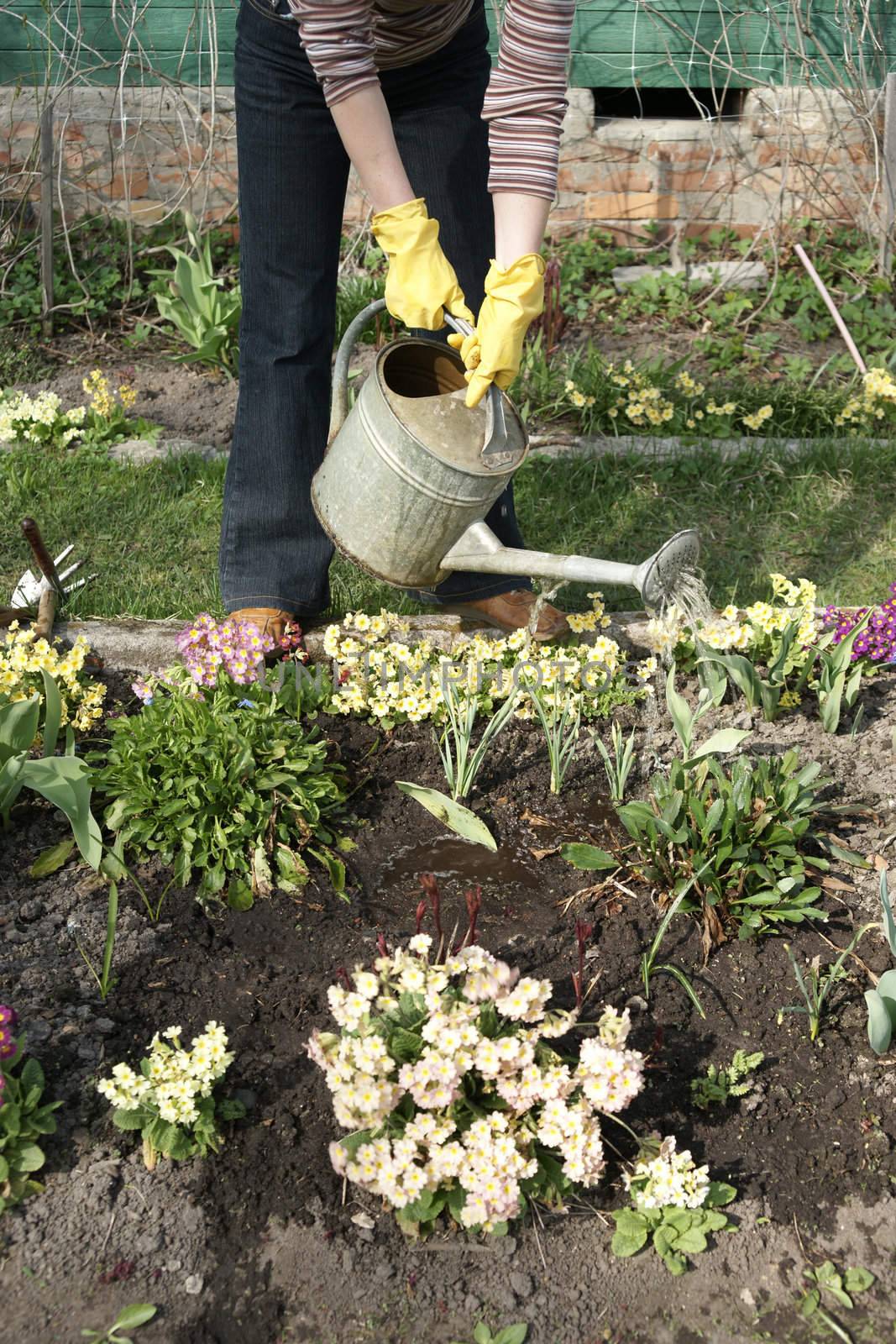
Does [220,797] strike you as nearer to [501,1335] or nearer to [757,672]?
[501,1335]

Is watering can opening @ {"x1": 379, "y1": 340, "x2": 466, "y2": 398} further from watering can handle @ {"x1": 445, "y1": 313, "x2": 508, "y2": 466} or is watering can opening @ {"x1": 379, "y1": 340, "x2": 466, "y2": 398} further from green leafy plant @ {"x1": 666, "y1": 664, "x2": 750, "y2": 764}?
green leafy plant @ {"x1": 666, "y1": 664, "x2": 750, "y2": 764}

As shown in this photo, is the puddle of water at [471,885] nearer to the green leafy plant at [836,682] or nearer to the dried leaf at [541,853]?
the dried leaf at [541,853]

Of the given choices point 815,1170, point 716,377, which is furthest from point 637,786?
point 716,377

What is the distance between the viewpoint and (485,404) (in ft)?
7.43

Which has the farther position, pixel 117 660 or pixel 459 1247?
pixel 117 660

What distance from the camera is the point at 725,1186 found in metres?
1.75

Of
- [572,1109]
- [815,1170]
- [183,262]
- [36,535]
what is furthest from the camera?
[183,262]

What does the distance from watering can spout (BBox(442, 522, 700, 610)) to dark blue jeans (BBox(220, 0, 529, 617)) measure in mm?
397

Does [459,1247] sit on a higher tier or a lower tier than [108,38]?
lower

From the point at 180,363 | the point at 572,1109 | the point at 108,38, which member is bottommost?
the point at 180,363

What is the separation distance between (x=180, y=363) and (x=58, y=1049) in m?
3.09

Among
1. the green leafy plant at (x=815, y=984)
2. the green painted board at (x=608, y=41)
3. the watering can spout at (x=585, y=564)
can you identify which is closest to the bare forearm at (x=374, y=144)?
the watering can spout at (x=585, y=564)

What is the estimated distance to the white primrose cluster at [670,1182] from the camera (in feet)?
5.56

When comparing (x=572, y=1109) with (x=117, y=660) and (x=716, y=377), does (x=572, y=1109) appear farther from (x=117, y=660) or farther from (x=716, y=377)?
(x=716, y=377)
